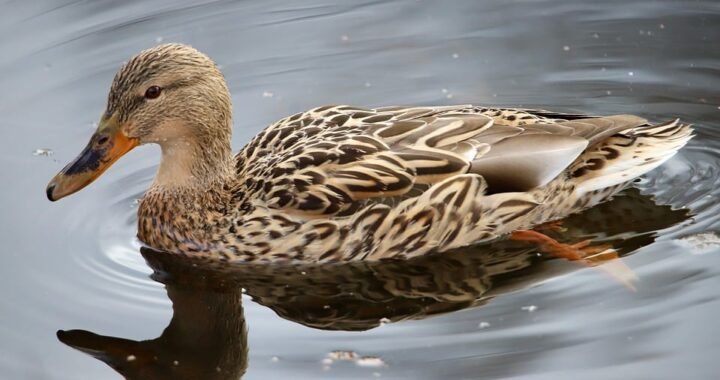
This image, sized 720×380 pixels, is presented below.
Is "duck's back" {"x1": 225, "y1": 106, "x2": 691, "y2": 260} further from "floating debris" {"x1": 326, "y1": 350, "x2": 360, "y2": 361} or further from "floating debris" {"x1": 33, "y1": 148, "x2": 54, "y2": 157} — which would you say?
"floating debris" {"x1": 33, "y1": 148, "x2": 54, "y2": 157}

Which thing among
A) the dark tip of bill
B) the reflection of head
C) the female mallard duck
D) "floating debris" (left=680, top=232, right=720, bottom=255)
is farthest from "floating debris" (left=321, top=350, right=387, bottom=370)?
the dark tip of bill

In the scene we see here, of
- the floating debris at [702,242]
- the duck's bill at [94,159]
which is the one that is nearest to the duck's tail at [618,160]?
the floating debris at [702,242]

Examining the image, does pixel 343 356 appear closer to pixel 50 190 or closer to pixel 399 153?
pixel 399 153

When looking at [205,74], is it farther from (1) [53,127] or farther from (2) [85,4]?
(2) [85,4]

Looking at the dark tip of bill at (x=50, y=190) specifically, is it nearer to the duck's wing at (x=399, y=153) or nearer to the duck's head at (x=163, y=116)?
the duck's head at (x=163, y=116)

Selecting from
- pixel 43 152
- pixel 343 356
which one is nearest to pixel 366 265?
pixel 343 356

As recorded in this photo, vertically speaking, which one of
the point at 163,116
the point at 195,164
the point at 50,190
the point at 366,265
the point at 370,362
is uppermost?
the point at 163,116
